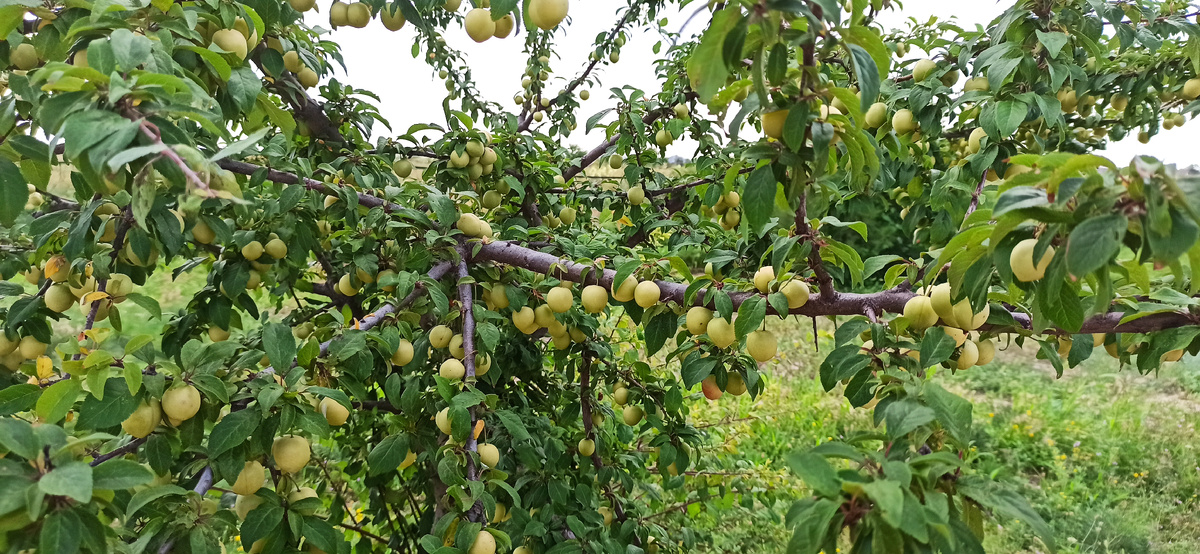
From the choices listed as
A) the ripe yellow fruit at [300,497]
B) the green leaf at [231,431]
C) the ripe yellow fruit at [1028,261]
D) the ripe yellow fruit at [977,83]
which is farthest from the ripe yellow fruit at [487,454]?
the ripe yellow fruit at [977,83]

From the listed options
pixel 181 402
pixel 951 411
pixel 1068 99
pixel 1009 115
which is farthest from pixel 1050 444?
pixel 181 402

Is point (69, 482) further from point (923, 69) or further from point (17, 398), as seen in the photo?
point (923, 69)

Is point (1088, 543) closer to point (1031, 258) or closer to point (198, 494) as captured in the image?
point (1031, 258)

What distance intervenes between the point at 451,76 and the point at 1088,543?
10.6 feet

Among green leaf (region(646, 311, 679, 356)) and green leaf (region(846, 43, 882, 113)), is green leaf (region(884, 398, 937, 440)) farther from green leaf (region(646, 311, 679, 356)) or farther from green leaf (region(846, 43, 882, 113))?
green leaf (region(646, 311, 679, 356))

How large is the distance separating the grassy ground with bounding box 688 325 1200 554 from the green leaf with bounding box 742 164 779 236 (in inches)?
59.8

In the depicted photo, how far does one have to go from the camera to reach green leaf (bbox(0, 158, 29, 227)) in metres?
0.75

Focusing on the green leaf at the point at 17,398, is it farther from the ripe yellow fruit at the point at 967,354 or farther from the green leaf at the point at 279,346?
the ripe yellow fruit at the point at 967,354

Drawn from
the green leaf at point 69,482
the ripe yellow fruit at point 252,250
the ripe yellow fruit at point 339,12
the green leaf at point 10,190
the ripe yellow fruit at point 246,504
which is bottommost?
the ripe yellow fruit at point 246,504

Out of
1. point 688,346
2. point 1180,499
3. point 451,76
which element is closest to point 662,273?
point 688,346

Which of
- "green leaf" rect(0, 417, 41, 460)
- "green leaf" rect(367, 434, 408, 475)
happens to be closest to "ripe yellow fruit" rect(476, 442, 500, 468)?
"green leaf" rect(367, 434, 408, 475)

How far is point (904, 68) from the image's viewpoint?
164 centimetres

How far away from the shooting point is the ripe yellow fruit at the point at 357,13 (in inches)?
47.6

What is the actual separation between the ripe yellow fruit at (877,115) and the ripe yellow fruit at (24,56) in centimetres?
142
